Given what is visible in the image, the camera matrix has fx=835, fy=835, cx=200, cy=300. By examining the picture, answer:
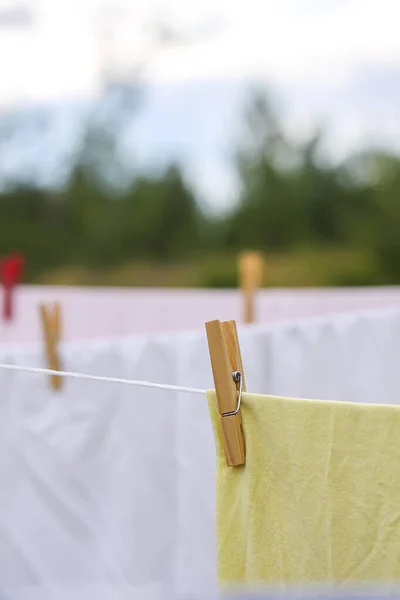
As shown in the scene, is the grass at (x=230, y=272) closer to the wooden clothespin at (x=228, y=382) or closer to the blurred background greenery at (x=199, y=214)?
the blurred background greenery at (x=199, y=214)

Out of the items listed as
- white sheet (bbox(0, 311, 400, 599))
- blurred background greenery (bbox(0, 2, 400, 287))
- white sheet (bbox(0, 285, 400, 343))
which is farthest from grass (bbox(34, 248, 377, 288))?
white sheet (bbox(0, 311, 400, 599))

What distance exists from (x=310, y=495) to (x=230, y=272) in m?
7.39

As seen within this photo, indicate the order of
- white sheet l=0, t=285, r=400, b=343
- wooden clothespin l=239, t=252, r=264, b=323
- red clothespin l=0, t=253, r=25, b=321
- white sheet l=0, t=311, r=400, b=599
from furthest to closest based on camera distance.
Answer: white sheet l=0, t=285, r=400, b=343 → red clothespin l=0, t=253, r=25, b=321 → wooden clothespin l=239, t=252, r=264, b=323 → white sheet l=0, t=311, r=400, b=599

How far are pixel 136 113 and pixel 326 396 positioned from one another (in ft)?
27.8

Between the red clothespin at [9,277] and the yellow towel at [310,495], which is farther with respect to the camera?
the red clothespin at [9,277]

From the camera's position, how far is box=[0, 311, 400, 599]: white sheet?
130cm

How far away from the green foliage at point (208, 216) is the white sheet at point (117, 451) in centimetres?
A: 703

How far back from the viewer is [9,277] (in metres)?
1.90

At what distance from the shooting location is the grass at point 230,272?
828 cm

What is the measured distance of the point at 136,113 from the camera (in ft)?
31.1

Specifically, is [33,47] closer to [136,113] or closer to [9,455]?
[136,113]

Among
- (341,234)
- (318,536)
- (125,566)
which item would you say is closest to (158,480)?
(125,566)

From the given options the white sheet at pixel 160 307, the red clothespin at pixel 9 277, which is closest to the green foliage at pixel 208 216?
the white sheet at pixel 160 307

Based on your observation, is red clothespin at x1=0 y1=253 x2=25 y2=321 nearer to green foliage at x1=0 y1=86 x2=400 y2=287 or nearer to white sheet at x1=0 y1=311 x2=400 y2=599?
white sheet at x1=0 y1=311 x2=400 y2=599
